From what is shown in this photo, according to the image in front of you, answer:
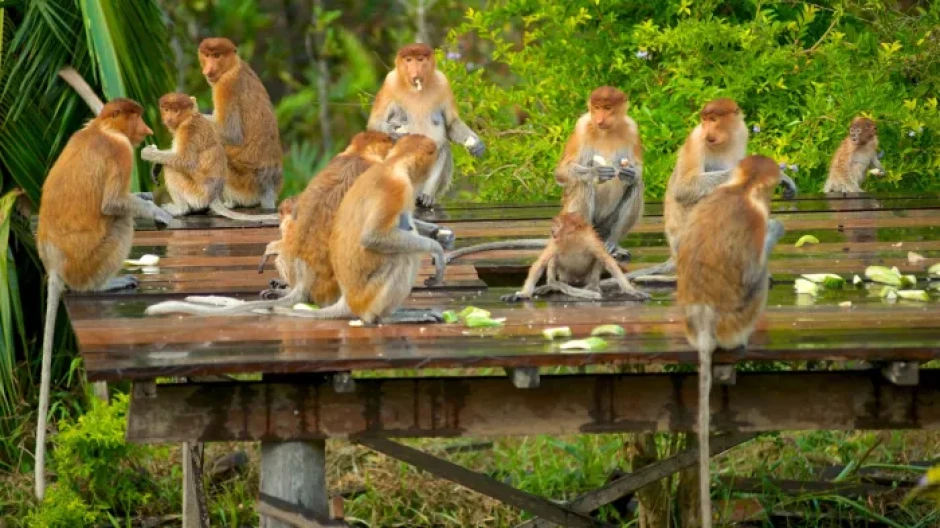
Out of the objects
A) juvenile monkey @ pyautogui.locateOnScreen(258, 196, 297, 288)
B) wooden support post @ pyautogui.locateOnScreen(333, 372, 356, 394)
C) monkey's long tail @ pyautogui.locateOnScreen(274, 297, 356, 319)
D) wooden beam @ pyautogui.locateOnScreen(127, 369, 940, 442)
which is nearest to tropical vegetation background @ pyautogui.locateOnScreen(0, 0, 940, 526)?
A: juvenile monkey @ pyautogui.locateOnScreen(258, 196, 297, 288)

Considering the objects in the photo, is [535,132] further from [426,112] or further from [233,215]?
[233,215]

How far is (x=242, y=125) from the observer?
8633 mm

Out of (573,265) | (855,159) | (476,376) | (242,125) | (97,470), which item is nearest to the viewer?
(476,376)

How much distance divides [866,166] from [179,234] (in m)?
→ 3.50

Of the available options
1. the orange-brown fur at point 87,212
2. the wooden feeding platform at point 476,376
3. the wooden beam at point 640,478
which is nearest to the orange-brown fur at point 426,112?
the orange-brown fur at point 87,212

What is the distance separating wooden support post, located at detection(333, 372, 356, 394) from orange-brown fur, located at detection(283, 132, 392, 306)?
2.70 feet

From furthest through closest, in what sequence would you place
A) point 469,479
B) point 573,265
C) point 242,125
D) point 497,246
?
point 242,125
point 497,246
point 469,479
point 573,265

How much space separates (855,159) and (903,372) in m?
3.62

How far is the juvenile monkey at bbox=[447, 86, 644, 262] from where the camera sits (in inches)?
269

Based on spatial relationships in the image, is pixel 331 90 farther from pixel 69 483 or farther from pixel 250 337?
pixel 250 337

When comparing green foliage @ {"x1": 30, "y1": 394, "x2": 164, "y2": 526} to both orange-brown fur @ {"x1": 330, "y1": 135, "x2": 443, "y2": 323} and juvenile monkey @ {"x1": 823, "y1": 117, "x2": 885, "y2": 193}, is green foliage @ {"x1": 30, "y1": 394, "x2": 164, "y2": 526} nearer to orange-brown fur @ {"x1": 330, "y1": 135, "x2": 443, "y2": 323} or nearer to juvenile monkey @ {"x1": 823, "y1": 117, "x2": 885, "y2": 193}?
orange-brown fur @ {"x1": 330, "y1": 135, "x2": 443, "y2": 323}

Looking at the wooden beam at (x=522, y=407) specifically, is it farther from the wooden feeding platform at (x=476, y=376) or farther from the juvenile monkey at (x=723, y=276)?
the juvenile monkey at (x=723, y=276)

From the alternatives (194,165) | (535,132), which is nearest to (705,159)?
(535,132)

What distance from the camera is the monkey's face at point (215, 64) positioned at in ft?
27.8
